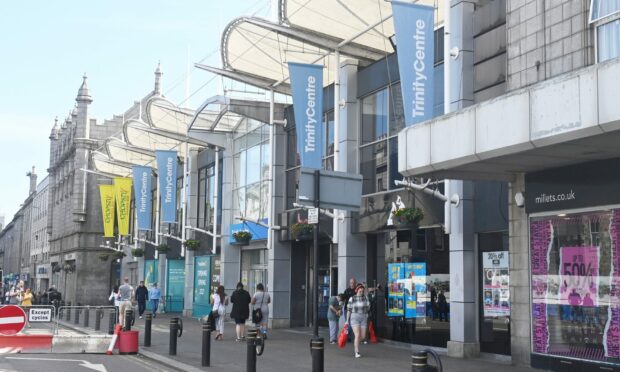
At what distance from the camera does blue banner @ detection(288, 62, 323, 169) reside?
22.7 meters

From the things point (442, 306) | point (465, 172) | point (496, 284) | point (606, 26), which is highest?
point (606, 26)

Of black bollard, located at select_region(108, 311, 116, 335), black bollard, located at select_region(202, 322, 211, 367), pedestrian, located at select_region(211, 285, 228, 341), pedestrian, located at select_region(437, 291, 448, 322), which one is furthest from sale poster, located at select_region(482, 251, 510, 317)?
black bollard, located at select_region(108, 311, 116, 335)

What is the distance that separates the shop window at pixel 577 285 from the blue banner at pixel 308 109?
8942 millimetres

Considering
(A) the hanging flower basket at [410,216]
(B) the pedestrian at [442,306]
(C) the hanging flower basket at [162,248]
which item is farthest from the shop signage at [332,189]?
(C) the hanging flower basket at [162,248]

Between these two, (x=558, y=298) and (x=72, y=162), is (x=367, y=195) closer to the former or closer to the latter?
(x=558, y=298)

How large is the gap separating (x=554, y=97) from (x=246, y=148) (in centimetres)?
2243

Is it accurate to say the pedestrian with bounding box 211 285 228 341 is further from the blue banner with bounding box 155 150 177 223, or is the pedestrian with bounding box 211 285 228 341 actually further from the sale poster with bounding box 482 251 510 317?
the blue banner with bounding box 155 150 177 223

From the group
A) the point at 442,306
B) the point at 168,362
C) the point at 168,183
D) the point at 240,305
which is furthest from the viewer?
the point at 168,183

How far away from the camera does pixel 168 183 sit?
121 feet

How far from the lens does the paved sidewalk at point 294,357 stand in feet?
50.6

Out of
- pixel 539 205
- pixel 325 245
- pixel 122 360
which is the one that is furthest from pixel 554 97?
pixel 325 245

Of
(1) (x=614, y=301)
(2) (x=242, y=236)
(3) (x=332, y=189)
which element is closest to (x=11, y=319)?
(3) (x=332, y=189)

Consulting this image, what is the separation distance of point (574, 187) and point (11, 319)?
1163cm

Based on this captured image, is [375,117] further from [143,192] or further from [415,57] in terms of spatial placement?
[143,192]
